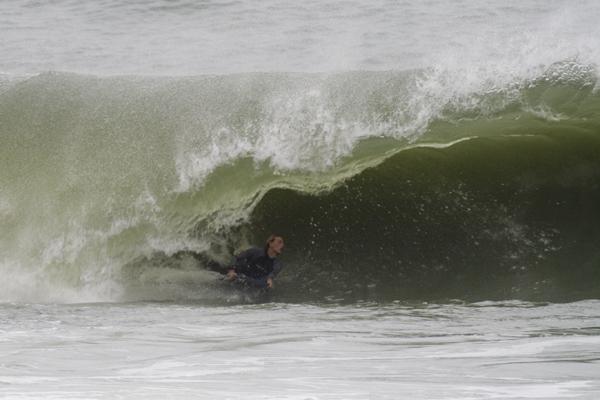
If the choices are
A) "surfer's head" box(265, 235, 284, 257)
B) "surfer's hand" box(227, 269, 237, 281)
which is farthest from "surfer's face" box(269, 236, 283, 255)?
"surfer's hand" box(227, 269, 237, 281)

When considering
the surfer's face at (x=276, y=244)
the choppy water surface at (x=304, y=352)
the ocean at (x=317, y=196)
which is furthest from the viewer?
the surfer's face at (x=276, y=244)

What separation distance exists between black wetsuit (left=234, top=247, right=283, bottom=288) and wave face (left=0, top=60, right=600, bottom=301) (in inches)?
14.1

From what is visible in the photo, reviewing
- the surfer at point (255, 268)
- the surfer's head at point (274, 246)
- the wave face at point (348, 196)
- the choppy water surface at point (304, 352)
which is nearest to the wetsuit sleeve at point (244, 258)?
the surfer at point (255, 268)

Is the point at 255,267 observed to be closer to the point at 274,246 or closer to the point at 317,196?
the point at 274,246

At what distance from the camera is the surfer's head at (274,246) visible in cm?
880

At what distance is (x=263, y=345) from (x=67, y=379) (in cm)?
144

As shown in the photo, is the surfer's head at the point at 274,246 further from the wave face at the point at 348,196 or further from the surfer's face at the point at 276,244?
the wave face at the point at 348,196

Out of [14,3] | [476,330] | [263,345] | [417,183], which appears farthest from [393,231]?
[14,3]

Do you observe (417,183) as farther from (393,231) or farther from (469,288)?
(469,288)

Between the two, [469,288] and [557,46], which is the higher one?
[557,46]

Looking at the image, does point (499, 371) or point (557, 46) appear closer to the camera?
point (499, 371)

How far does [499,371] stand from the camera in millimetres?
4945

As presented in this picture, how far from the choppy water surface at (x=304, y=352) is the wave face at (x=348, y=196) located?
1.06m

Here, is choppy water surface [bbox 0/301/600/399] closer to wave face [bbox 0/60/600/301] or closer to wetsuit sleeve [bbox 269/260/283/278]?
wetsuit sleeve [bbox 269/260/283/278]
